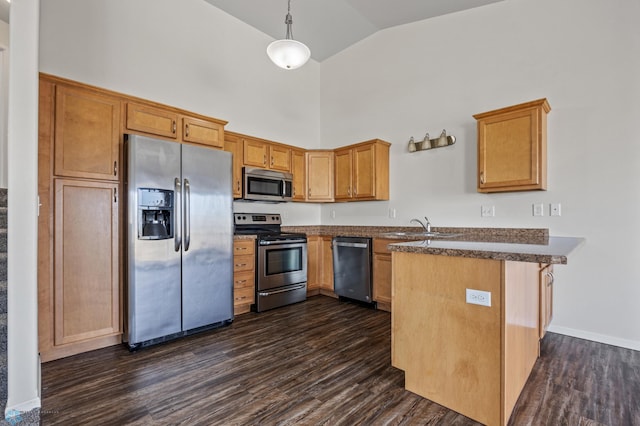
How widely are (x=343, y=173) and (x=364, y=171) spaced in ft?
1.28

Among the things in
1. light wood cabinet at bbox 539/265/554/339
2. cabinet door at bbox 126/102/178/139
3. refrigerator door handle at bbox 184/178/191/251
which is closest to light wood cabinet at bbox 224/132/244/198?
cabinet door at bbox 126/102/178/139

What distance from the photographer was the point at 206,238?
3021mm

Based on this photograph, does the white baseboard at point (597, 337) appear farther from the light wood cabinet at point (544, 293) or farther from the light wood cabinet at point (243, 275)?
the light wood cabinet at point (243, 275)

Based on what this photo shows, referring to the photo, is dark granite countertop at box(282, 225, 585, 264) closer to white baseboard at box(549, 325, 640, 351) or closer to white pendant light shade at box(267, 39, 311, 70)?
white baseboard at box(549, 325, 640, 351)

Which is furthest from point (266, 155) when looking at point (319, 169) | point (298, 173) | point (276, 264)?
point (276, 264)

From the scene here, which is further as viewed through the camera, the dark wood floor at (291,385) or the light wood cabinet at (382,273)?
the light wood cabinet at (382,273)

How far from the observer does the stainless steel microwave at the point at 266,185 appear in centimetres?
393

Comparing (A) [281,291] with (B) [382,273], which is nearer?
(B) [382,273]

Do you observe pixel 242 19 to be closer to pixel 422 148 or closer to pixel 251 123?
pixel 251 123

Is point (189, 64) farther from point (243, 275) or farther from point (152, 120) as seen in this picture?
point (243, 275)

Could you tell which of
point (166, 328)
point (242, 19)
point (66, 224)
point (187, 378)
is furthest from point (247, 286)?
point (242, 19)

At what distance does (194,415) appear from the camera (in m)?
1.74

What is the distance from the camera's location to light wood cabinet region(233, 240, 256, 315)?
3475 mm

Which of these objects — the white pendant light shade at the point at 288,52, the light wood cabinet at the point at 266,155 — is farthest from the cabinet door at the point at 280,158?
the white pendant light shade at the point at 288,52
